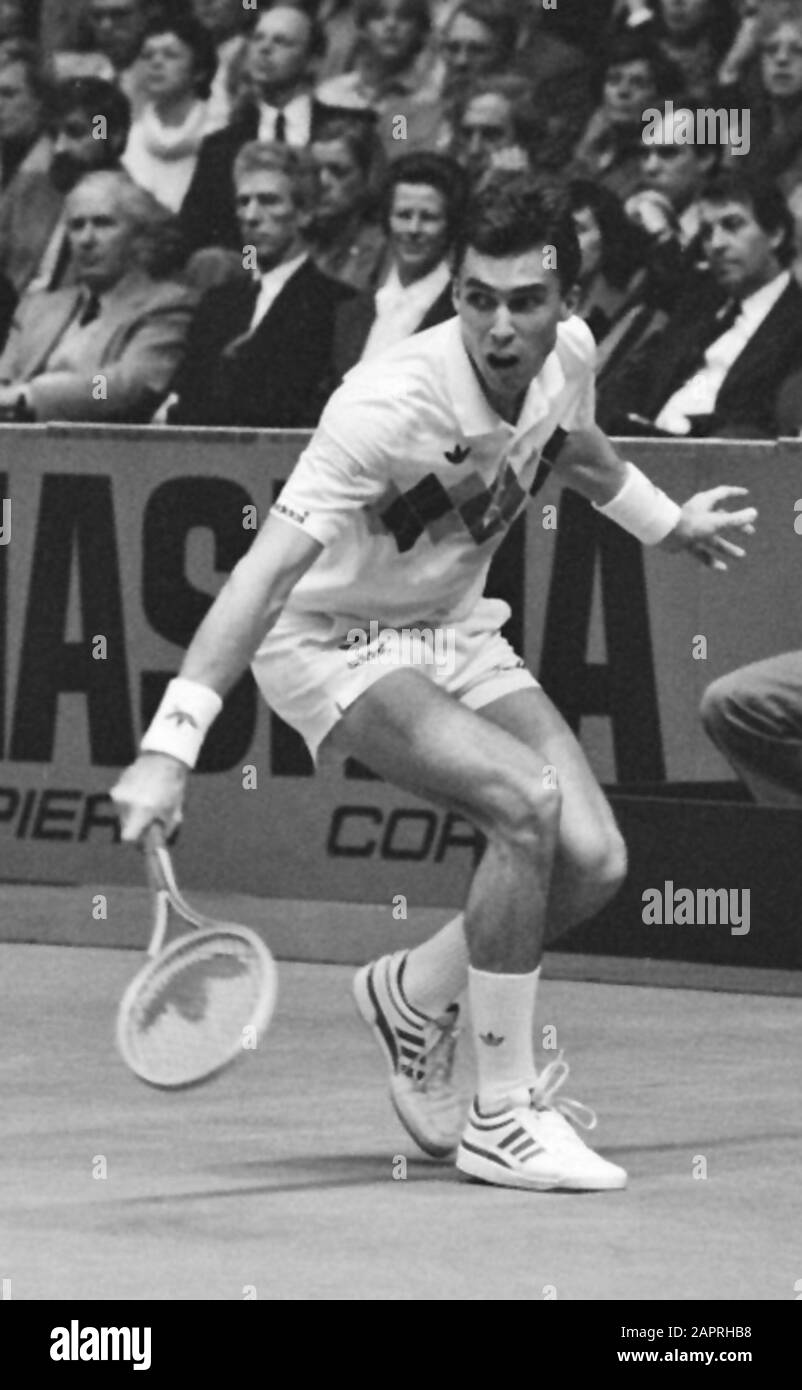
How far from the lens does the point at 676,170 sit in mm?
11398

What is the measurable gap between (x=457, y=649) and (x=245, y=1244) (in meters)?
1.65

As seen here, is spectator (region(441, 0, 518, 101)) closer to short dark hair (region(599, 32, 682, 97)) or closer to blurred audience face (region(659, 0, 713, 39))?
short dark hair (region(599, 32, 682, 97))

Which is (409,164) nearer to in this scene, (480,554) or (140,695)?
(140,695)

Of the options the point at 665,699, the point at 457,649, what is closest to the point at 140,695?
the point at 665,699

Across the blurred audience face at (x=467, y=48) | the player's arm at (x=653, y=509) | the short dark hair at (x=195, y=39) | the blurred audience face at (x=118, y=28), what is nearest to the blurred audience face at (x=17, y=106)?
the blurred audience face at (x=118, y=28)

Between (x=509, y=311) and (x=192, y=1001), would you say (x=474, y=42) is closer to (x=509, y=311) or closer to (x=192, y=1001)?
(x=509, y=311)

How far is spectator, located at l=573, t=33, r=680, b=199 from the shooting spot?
37.8ft

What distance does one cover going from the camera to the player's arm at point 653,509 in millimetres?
7887

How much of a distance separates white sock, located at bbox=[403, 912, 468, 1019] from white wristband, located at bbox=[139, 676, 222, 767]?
1073 millimetres

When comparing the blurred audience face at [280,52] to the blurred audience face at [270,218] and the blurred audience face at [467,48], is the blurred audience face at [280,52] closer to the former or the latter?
the blurred audience face at [270,218]

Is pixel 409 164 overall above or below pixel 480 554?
above

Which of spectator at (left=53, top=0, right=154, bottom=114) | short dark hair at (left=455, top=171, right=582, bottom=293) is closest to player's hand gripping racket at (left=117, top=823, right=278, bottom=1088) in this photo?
short dark hair at (left=455, top=171, right=582, bottom=293)
